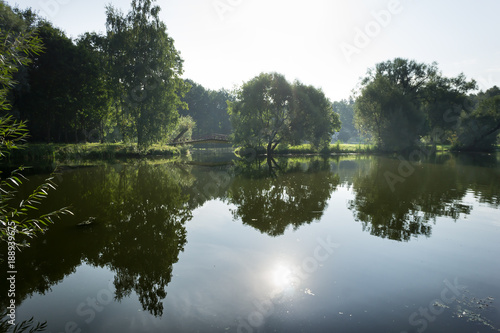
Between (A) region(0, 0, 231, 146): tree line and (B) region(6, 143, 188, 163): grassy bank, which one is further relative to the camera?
(A) region(0, 0, 231, 146): tree line

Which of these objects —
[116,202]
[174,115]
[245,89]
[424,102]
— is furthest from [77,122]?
[424,102]

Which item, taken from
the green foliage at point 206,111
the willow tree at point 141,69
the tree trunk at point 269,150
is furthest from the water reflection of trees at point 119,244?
the green foliage at point 206,111

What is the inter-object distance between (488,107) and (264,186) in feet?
211

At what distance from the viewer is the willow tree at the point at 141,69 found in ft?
119

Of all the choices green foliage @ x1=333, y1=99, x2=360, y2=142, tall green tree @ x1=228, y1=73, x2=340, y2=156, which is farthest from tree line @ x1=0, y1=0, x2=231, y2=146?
green foliage @ x1=333, y1=99, x2=360, y2=142

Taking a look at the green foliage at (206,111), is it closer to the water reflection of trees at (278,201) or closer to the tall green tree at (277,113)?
the tall green tree at (277,113)

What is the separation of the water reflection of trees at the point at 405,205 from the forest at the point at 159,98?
27370mm

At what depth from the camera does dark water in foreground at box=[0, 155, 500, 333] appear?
4.57 metres

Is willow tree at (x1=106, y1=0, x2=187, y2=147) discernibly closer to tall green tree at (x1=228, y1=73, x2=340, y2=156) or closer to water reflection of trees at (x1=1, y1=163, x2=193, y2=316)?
tall green tree at (x1=228, y1=73, x2=340, y2=156)

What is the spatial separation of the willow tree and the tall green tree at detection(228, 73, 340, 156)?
11093 mm

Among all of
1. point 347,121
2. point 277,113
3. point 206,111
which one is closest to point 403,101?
point 277,113

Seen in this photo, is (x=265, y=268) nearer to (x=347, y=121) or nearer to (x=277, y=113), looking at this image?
(x=277, y=113)

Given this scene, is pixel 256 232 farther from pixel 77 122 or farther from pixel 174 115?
pixel 77 122

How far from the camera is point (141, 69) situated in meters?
36.3
